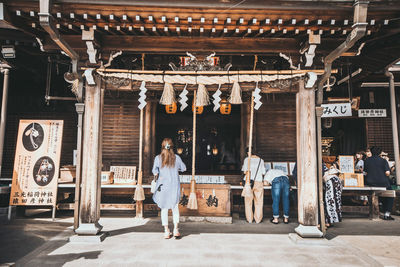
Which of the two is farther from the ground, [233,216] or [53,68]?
[53,68]

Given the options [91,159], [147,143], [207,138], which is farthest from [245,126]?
[207,138]

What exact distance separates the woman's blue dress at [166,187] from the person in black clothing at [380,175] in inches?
258

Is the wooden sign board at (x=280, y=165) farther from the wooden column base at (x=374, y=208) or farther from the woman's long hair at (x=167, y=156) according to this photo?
the woman's long hair at (x=167, y=156)

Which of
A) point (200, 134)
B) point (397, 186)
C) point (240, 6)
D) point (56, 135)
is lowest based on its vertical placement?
point (397, 186)

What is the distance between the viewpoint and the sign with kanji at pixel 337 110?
806 cm

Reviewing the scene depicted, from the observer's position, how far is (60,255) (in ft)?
15.4

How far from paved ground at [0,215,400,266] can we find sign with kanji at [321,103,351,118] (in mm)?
3518

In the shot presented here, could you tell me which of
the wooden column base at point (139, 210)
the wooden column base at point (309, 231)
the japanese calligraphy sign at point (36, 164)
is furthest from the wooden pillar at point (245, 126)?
the japanese calligraphy sign at point (36, 164)

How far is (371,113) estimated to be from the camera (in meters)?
9.76

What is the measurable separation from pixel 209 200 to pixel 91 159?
355 cm

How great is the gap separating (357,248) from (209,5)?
5848mm

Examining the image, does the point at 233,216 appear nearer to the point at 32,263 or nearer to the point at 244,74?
the point at 244,74

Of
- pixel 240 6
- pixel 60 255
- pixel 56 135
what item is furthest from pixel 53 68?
pixel 240 6

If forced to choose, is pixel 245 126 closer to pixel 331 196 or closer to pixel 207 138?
pixel 331 196
